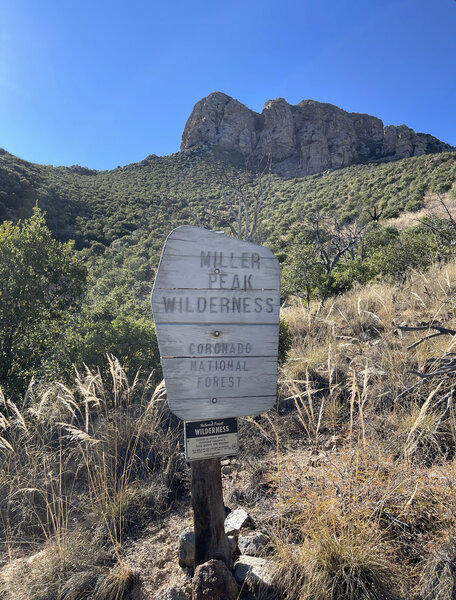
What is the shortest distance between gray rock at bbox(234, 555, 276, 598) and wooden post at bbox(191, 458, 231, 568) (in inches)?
5.1

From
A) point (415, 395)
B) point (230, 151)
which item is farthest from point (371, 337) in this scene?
point (230, 151)

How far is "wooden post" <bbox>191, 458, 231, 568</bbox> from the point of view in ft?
6.28

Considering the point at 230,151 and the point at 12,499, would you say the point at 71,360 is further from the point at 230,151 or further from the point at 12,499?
the point at 230,151

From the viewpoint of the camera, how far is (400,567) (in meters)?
1.89

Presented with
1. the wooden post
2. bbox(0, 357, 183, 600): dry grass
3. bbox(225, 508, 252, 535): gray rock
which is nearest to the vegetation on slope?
bbox(0, 357, 183, 600): dry grass

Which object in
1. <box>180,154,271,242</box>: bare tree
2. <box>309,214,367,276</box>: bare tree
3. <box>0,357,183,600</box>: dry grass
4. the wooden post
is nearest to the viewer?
the wooden post

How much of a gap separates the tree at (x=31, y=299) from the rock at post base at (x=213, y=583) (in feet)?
11.8

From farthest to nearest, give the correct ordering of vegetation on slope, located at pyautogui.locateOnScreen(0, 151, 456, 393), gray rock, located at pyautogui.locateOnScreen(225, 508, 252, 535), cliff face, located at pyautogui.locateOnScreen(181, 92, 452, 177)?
1. cliff face, located at pyautogui.locateOnScreen(181, 92, 452, 177)
2. vegetation on slope, located at pyautogui.locateOnScreen(0, 151, 456, 393)
3. gray rock, located at pyautogui.locateOnScreen(225, 508, 252, 535)

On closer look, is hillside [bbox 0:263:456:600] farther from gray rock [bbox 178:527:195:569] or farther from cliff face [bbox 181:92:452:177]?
cliff face [bbox 181:92:452:177]

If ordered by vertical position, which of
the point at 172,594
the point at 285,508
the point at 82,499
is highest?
the point at 285,508

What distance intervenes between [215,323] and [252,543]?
59.2 inches

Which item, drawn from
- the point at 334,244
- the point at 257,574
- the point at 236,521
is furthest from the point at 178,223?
the point at 257,574

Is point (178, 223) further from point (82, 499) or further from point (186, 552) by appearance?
point (186, 552)

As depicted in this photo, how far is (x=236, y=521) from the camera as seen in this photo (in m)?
2.47
